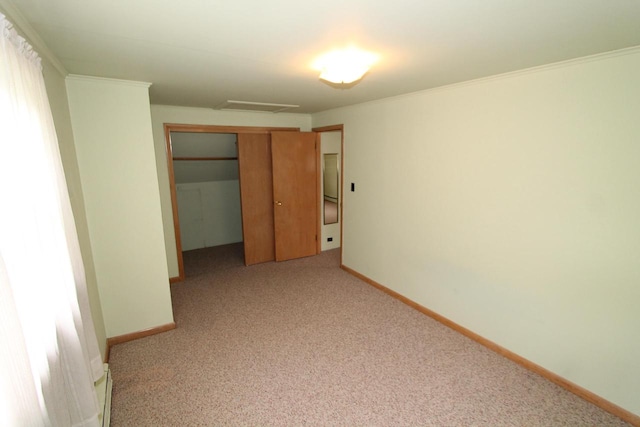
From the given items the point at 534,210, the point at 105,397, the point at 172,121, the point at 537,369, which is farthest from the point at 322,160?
the point at 105,397

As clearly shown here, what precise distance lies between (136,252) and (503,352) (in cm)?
323

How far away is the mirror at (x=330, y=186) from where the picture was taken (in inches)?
195

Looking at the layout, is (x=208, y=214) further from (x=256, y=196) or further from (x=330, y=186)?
(x=330, y=186)

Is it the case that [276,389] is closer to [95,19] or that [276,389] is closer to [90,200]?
[90,200]

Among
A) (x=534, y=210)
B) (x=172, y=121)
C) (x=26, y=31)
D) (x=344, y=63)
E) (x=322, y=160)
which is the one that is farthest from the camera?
(x=322, y=160)

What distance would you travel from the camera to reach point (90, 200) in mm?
2404

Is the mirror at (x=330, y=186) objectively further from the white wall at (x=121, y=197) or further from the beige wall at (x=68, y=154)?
the beige wall at (x=68, y=154)

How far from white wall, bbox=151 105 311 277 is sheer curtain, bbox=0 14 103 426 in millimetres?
2278

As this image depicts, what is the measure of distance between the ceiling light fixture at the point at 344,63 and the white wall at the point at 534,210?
1123 mm

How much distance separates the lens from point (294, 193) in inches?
180

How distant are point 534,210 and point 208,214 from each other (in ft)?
15.8

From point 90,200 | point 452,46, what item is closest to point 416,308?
point 452,46

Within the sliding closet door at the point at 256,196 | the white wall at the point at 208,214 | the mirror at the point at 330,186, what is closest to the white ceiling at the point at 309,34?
the sliding closet door at the point at 256,196

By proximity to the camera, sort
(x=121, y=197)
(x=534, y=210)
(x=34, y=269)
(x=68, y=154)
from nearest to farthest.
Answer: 1. (x=34, y=269)
2. (x=68, y=154)
3. (x=534, y=210)
4. (x=121, y=197)
